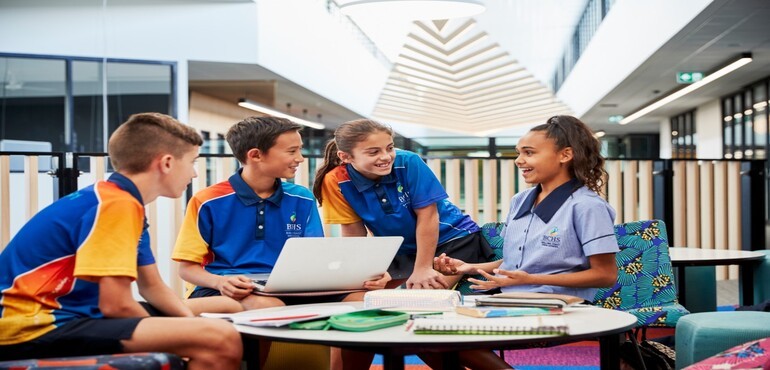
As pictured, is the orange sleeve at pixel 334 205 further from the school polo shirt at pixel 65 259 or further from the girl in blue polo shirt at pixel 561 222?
the school polo shirt at pixel 65 259

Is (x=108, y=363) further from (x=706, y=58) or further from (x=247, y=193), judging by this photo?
(x=706, y=58)

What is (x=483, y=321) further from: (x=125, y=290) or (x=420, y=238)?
(x=420, y=238)

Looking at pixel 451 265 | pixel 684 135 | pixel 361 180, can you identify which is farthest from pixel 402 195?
pixel 684 135

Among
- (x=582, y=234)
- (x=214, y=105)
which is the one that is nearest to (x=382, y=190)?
(x=582, y=234)

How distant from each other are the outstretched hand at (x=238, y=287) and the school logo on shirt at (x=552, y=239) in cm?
109

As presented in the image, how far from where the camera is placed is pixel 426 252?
3807mm

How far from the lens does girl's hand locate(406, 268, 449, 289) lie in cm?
367

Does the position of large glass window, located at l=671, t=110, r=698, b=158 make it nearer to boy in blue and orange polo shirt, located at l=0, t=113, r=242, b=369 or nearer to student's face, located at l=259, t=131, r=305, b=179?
student's face, located at l=259, t=131, r=305, b=179

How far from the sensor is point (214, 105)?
55.1 feet

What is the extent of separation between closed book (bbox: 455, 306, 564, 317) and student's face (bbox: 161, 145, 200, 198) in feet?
2.81

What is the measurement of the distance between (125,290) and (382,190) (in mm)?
1655

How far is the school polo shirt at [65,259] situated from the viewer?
234cm

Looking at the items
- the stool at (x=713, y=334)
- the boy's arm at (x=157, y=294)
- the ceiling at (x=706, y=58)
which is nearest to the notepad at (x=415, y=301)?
the boy's arm at (x=157, y=294)

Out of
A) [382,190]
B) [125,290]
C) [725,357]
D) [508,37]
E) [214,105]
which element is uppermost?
[508,37]
